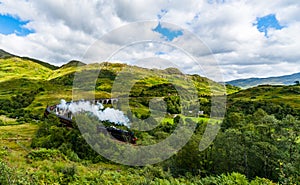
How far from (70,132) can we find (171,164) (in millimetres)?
14381

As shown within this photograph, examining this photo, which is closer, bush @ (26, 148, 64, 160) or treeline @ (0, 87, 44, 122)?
bush @ (26, 148, 64, 160)

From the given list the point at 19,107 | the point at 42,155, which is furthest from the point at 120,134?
the point at 19,107

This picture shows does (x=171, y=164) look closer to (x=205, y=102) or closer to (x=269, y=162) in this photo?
(x=269, y=162)

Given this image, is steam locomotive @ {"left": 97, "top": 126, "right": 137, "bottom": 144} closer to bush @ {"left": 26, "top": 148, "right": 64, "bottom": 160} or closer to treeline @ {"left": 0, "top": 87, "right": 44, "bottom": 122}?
bush @ {"left": 26, "top": 148, "right": 64, "bottom": 160}

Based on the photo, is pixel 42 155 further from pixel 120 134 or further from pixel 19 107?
pixel 19 107

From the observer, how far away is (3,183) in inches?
→ 324

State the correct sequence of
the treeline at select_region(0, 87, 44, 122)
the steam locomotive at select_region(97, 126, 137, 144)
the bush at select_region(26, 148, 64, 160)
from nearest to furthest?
the bush at select_region(26, 148, 64, 160) < the steam locomotive at select_region(97, 126, 137, 144) < the treeline at select_region(0, 87, 44, 122)

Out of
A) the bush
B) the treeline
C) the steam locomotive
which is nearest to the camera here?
the bush

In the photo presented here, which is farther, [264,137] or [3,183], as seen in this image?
[264,137]

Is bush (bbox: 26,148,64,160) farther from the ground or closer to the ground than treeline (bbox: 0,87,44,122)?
closer to the ground

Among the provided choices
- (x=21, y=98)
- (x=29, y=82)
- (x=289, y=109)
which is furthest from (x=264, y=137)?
(x=29, y=82)

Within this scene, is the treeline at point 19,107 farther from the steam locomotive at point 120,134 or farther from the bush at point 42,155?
the bush at point 42,155

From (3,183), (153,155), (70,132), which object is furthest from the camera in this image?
(70,132)

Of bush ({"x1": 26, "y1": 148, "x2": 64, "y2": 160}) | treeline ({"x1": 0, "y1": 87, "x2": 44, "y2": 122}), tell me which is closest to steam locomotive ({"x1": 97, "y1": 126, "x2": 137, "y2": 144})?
bush ({"x1": 26, "y1": 148, "x2": 64, "y2": 160})
